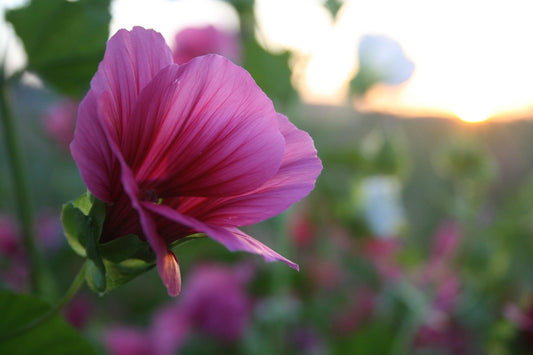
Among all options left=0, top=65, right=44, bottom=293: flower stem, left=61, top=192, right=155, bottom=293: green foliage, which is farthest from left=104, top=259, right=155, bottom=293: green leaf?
left=0, top=65, right=44, bottom=293: flower stem

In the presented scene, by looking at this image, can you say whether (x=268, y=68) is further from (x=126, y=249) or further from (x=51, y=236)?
(x=51, y=236)

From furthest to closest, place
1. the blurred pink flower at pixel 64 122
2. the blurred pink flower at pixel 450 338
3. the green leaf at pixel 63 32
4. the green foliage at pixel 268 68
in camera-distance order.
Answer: the blurred pink flower at pixel 64 122 < the blurred pink flower at pixel 450 338 < the green foliage at pixel 268 68 < the green leaf at pixel 63 32

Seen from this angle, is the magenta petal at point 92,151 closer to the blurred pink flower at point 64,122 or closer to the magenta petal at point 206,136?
the magenta petal at point 206,136

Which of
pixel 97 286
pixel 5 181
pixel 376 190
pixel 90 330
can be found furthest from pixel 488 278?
pixel 5 181

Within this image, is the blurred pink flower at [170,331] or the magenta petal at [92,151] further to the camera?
the blurred pink flower at [170,331]

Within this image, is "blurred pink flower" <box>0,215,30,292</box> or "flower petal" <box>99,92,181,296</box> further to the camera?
"blurred pink flower" <box>0,215,30,292</box>

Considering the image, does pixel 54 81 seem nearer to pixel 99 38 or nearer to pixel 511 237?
pixel 99 38

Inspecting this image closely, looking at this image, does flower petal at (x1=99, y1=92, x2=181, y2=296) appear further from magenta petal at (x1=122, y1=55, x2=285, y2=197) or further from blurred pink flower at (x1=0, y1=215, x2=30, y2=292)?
blurred pink flower at (x1=0, y1=215, x2=30, y2=292)

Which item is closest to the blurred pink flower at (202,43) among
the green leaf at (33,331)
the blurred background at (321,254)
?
the blurred background at (321,254)
